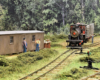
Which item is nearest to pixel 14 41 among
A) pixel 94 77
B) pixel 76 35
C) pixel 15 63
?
pixel 15 63

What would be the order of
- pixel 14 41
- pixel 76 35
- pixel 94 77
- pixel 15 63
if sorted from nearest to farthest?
pixel 94 77, pixel 15 63, pixel 14 41, pixel 76 35

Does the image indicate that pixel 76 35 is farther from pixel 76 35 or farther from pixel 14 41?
pixel 14 41

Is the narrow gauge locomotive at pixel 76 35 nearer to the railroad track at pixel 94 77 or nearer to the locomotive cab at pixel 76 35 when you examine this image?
the locomotive cab at pixel 76 35

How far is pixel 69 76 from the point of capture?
35.2 feet

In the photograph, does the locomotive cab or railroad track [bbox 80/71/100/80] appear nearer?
railroad track [bbox 80/71/100/80]

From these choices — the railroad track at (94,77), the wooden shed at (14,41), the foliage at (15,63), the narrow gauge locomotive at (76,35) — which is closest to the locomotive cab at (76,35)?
the narrow gauge locomotive at (76,35)

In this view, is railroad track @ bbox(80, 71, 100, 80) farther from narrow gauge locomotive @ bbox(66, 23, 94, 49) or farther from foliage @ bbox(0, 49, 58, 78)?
narrow gauge locomotive @ bbox(66, 23, 94, 49)

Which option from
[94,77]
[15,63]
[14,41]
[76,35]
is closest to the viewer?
[94,77]

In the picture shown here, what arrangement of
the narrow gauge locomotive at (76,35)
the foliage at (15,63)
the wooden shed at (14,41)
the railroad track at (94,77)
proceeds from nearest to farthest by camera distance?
the railroad track at (94,77) → the foliage at (15,63) → the wooden shed at (14,41) → the narrow gauge locomotive at (76,35)

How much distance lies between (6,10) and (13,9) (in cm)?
212

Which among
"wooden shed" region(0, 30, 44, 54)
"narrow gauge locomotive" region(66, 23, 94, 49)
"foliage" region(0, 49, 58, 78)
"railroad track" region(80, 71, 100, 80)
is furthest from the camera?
"narrow gauge locomotive" region(66, 23, 94, 49)

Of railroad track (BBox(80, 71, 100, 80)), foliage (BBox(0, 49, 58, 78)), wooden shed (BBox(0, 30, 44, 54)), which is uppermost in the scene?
wooden shed (BBox(0, 30, 44, 54))

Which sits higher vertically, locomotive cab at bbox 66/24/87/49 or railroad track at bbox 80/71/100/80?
locomotive cab at bbox 66/24/87/49

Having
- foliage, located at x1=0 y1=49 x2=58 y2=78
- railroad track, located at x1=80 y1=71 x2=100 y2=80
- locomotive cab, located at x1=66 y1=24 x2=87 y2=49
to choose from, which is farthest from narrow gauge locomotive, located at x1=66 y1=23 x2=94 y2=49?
railroad track, located at x1=80 y1=71 x2=100 y2=80
